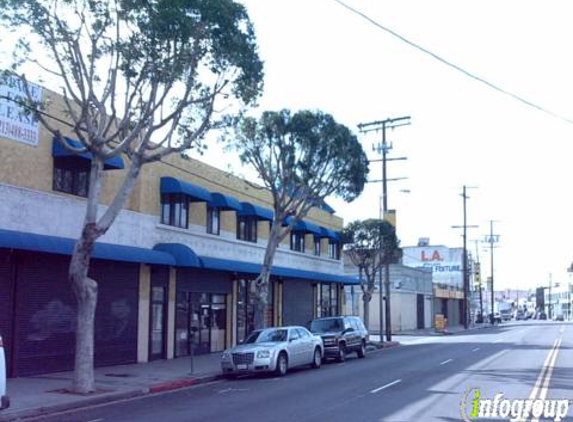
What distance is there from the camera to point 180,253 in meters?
26.5

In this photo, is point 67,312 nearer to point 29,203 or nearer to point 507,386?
point 29,203

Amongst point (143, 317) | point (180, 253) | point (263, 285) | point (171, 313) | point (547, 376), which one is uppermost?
point (180, 253)

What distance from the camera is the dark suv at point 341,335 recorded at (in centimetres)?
2741

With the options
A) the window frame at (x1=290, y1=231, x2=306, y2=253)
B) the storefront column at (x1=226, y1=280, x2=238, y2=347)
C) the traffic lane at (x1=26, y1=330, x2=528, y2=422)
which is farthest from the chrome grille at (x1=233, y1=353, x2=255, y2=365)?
the window frame at (x1=290, y1=231, x2=306, y2=253)

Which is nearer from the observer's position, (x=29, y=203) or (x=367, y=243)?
(x=29, y=203)

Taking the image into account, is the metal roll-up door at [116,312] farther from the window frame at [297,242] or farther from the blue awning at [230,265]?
the window frame at [297,242]

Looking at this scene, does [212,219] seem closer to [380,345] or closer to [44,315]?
[44,315]

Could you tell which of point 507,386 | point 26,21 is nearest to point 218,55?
point 26,21

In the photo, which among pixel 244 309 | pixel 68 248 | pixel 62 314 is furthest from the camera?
pixel 244 309

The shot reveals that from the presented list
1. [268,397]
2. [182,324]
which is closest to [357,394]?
[268,397]

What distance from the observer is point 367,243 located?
3897cm

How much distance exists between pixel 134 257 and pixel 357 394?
10210 millimetres

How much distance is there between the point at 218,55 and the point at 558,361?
15.2 meters

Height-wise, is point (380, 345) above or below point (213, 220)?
below
